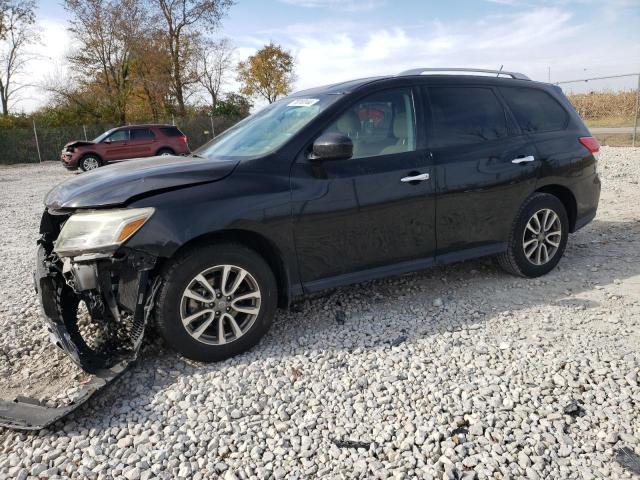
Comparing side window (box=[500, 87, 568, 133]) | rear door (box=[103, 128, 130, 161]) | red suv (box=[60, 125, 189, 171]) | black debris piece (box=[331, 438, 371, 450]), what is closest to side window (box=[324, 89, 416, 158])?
side window (box=[500, 87, 568, 133])

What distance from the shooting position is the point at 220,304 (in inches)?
122

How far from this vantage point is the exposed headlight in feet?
9.13

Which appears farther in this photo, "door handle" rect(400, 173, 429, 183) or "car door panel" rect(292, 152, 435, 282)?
"door handle" rect(400, 173, 429, 183)

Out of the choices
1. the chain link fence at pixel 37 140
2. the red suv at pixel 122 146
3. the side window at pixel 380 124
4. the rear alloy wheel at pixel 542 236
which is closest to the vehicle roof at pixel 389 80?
the side window at pixel 380 124

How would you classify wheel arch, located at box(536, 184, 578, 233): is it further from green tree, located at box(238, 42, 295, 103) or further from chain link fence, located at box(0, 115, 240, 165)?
green tree, located at box(238, 42, 295, 103)

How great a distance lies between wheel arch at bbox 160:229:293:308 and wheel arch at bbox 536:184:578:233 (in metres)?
2.68

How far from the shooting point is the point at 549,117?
4582 millimetres

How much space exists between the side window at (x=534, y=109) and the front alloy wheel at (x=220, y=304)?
291 cm

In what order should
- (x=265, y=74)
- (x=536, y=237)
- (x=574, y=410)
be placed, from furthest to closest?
1. (x=265, y=74)
2. (x=536, y=237)
3. (x=574, y=410)

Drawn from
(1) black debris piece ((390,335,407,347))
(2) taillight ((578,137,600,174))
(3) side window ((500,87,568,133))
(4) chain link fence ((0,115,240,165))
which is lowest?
(1) black debris piece ((390,335,407,347))

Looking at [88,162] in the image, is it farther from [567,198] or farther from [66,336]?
[567,198]

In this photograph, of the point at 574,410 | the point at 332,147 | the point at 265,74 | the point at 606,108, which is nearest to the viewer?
the point at 574,410

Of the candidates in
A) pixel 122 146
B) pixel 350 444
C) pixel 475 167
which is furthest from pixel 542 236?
pixel 122 146

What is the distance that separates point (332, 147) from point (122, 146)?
1728 centimetres
